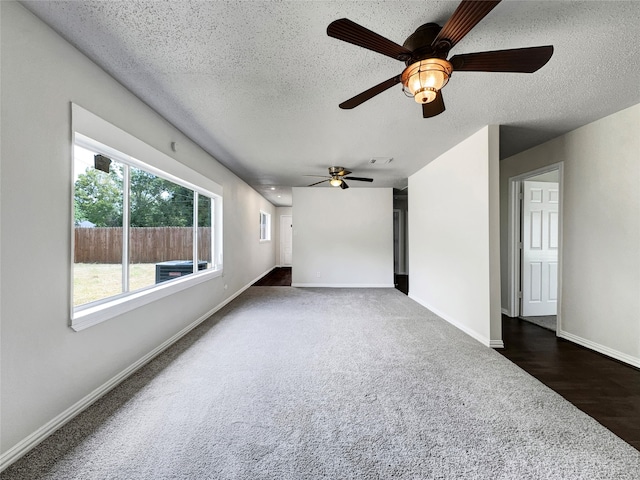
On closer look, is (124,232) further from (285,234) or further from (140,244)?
(285,234)

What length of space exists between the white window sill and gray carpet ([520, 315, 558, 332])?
4.81 m

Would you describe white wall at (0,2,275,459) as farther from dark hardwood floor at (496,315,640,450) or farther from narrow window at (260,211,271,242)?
narrow window at (260,211,271,242)

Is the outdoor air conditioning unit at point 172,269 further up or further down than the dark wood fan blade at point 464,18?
further down

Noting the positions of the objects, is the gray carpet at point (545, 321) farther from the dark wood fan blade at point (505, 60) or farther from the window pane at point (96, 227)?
the window pane at point (96, 227)

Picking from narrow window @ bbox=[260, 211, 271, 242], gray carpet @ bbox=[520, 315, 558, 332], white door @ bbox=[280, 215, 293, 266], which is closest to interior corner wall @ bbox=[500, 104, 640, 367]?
gray carpet @ bbox=[520, 315, 558, 332]

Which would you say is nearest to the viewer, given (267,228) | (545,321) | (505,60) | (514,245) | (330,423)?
(505,60)

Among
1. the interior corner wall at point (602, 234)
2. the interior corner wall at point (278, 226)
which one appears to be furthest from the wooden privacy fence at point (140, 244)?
the interior corner wall at point (278, 226)

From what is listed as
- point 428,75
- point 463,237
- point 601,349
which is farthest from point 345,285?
point 428,75

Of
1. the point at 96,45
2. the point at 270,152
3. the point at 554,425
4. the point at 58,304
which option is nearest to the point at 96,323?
the point at 58,304

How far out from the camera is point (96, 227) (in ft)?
6.72

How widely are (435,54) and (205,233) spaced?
373 cm

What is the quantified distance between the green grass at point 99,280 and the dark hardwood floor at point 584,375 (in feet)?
12.3

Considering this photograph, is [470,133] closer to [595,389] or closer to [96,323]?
[595,389]

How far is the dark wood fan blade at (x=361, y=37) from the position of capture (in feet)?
3.74
